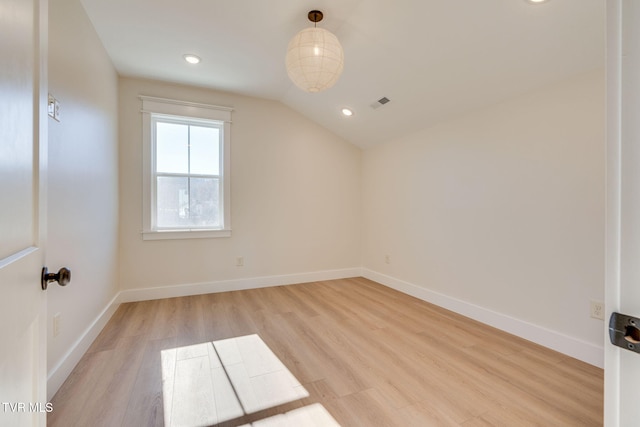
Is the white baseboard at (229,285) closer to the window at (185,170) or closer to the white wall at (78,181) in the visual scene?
the white wall at (78,181)

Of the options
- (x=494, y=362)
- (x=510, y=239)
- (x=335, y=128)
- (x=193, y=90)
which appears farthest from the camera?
(x=335, y=128)

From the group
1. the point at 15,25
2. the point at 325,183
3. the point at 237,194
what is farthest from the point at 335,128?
the point at 15,25

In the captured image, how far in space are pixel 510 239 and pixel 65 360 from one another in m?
3.48

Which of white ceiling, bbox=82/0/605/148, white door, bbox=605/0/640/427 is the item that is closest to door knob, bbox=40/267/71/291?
white door, bbox=605/0/640/427

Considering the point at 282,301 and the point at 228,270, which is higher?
the point at 228,270

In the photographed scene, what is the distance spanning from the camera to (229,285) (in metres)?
3.67

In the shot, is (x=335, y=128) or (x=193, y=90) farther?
(x=335, y=128)

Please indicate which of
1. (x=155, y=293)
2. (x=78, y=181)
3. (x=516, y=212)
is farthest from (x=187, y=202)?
(x=516, y=212)

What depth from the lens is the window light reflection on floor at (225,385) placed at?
1494 mm

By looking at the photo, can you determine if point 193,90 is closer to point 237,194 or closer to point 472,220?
point 237,194

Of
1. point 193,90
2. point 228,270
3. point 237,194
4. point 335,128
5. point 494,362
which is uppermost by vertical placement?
point 193,90

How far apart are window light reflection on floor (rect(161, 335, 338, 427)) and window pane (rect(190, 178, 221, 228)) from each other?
176 cm

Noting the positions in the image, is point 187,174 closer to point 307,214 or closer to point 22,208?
point 307,214

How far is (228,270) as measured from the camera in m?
3.69
